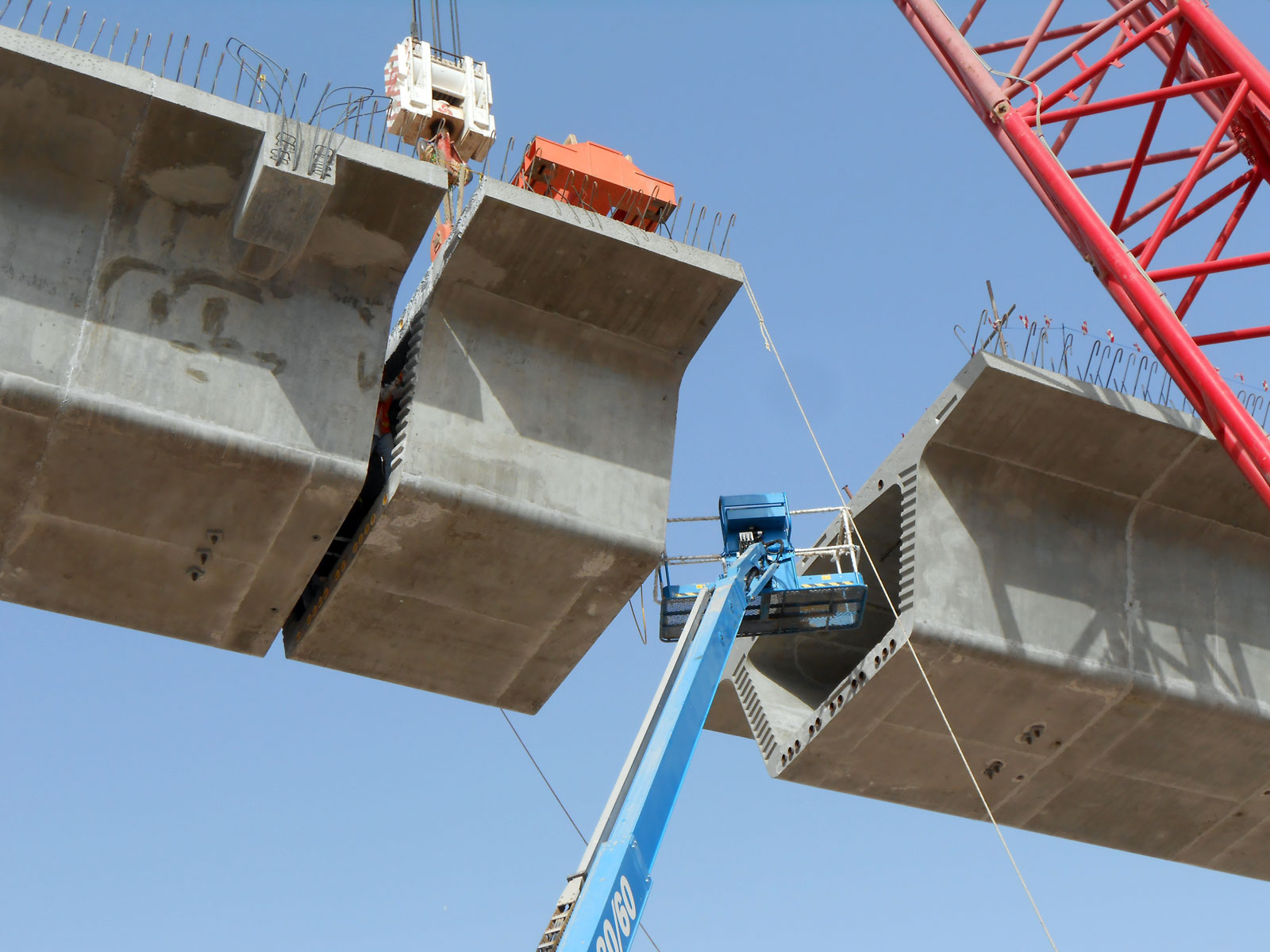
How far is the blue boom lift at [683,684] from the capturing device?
12.5 metres

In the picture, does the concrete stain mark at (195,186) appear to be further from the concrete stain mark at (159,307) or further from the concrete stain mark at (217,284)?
the concrete stain mark at (159,307)

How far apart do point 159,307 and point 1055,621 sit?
11.4 m

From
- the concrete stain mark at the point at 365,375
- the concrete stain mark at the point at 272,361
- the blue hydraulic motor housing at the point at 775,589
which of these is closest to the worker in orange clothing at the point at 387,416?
the concrete stain mark at the point at 365,375

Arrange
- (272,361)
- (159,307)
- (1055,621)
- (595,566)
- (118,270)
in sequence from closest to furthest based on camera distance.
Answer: (118,270) → (159,307) → (272,361) → (595,566) → (1055,621)

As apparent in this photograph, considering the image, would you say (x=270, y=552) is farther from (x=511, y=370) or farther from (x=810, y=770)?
(x=810, y=770)

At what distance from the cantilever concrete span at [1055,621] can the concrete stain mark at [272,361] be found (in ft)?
25.7

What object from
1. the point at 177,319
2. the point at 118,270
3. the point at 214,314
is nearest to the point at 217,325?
the point at 214,314

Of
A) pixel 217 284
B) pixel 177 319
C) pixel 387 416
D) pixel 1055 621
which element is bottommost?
pixel 387 416

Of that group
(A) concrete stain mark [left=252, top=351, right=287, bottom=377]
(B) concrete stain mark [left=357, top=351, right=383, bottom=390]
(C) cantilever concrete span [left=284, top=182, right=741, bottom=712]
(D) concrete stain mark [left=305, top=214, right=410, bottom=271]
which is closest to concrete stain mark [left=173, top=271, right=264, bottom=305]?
(A) concrete stain mark [left=252, top=351, right=287, bottom=377]

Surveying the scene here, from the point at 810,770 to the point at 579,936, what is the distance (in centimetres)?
1000

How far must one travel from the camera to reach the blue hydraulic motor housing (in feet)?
59.5

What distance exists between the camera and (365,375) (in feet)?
57.6

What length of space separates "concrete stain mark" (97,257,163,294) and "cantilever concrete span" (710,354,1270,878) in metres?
9.41

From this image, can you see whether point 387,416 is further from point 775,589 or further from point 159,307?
point 775,589
